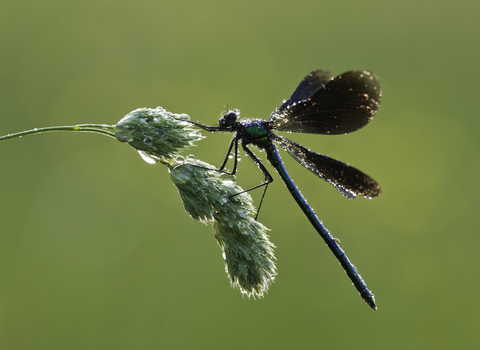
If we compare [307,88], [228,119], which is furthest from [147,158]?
[307,88]

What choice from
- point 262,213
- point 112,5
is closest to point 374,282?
point 262,213

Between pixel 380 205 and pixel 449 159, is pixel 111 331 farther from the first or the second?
pixel 449 159

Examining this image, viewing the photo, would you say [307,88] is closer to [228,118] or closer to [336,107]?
[336,107]

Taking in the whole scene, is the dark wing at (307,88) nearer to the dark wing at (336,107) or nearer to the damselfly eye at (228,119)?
the dark wing at (336,107)

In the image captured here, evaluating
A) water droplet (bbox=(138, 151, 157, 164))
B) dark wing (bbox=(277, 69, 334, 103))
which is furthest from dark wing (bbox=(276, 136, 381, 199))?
water droplet (bbox=(138, 151, 157, 164))

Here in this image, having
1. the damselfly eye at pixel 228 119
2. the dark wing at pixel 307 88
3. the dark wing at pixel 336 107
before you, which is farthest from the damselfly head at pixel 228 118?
the dark wing at pixel 307 88

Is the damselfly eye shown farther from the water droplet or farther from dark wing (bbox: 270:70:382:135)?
the water droplet
